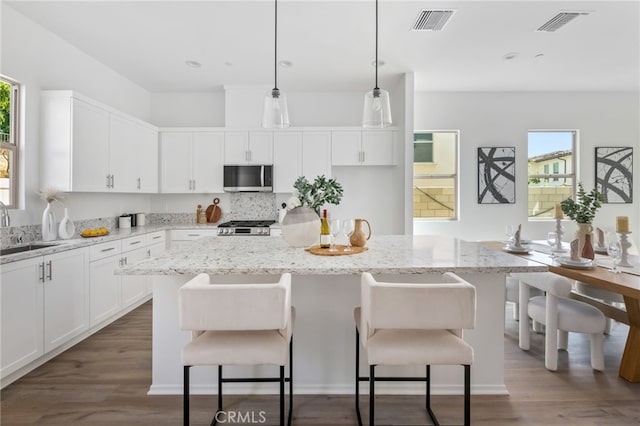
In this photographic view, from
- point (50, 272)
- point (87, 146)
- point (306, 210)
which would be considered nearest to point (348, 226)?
point (306, 210)

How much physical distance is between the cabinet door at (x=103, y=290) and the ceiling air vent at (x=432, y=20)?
11.7 feet

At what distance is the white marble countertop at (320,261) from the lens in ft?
5.48

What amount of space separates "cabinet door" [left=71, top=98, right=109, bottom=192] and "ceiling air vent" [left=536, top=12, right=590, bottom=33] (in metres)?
4.56

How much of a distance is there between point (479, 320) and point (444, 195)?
3491mm

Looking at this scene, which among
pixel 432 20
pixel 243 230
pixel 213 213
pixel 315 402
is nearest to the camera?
Answer: pixel 315 402

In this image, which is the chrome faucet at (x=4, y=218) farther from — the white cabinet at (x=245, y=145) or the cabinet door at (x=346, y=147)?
the cabinet door at (x=346, y=147)

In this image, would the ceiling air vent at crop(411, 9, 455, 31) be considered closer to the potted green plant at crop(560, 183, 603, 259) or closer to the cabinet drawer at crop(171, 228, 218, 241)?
the potted green plant at crop(560, 183, 603, 259)

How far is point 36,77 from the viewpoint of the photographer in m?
3.03

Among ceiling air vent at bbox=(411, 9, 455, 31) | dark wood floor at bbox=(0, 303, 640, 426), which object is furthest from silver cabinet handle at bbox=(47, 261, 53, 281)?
ceiling air vent at bbox=(411, 9, 455, 31)

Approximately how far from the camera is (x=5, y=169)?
2834mm

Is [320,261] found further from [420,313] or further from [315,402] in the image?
[315,402]

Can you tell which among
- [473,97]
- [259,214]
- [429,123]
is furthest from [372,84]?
[259,214]

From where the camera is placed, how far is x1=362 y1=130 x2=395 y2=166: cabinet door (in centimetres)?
475

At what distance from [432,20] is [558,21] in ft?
3.99
